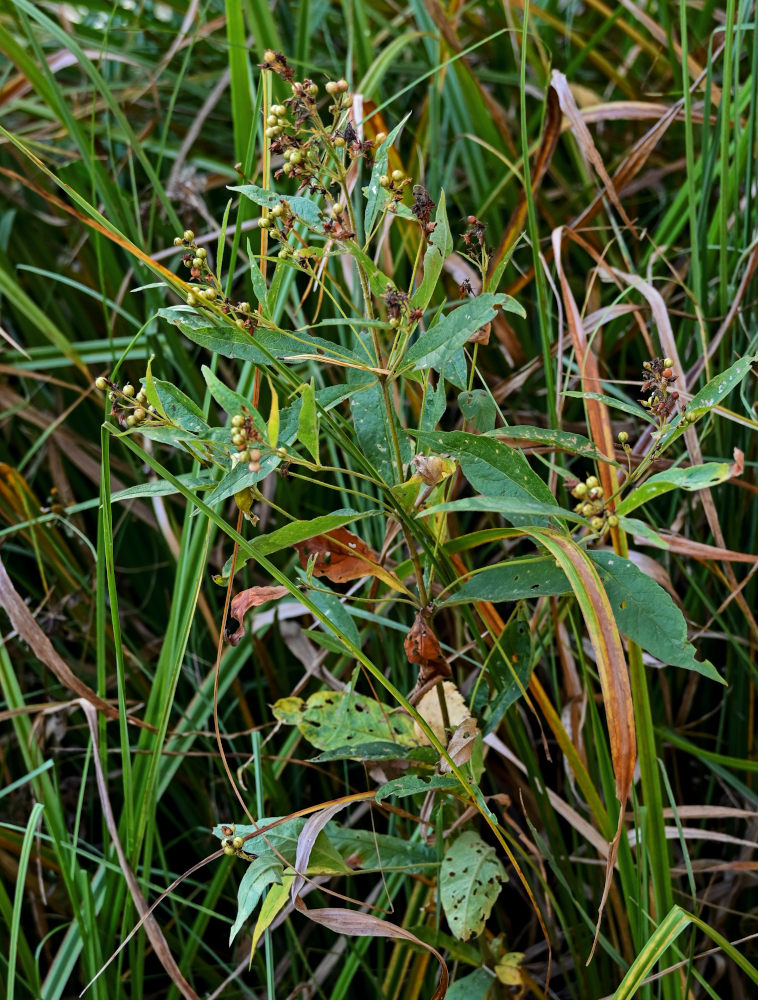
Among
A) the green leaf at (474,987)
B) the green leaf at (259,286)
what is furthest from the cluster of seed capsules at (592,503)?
the green leaf at (474,987)

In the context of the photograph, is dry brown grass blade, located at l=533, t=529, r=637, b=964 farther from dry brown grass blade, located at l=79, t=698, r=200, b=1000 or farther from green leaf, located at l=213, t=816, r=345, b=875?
dry brown grass blade, located at l=79, t=698, r=200, b=1000

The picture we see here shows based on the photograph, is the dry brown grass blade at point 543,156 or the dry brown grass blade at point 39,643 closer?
the dry brown grass blade at point 39,643

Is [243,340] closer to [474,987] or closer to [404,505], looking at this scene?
[404,505]

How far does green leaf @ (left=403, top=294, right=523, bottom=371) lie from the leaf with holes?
253mm

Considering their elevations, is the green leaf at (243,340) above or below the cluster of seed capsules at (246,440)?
above

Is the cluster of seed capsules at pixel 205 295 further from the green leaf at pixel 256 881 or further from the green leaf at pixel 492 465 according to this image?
the green leaf at pixel 256 881

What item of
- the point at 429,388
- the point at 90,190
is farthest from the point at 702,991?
the point at 90,190

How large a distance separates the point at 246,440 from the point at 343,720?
0.87ft

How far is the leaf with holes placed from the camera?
2.02 ft

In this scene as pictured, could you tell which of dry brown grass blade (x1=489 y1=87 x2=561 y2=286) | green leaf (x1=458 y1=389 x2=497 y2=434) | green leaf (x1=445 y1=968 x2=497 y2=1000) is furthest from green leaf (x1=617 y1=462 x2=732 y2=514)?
dry brown grass blade (x1=489 y1=87 x2=561 y2=286)

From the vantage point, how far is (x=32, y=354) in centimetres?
105

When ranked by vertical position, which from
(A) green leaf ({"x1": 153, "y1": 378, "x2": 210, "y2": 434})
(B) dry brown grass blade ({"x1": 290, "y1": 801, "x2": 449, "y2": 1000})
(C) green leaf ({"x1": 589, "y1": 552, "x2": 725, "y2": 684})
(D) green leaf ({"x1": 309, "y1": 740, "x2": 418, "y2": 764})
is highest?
(A) green leaf ({"x1": 153, "y1": 378, "x2": 210, "y2": 434})

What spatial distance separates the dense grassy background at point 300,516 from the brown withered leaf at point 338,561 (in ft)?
0.34

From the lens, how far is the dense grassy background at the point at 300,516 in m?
0.72
